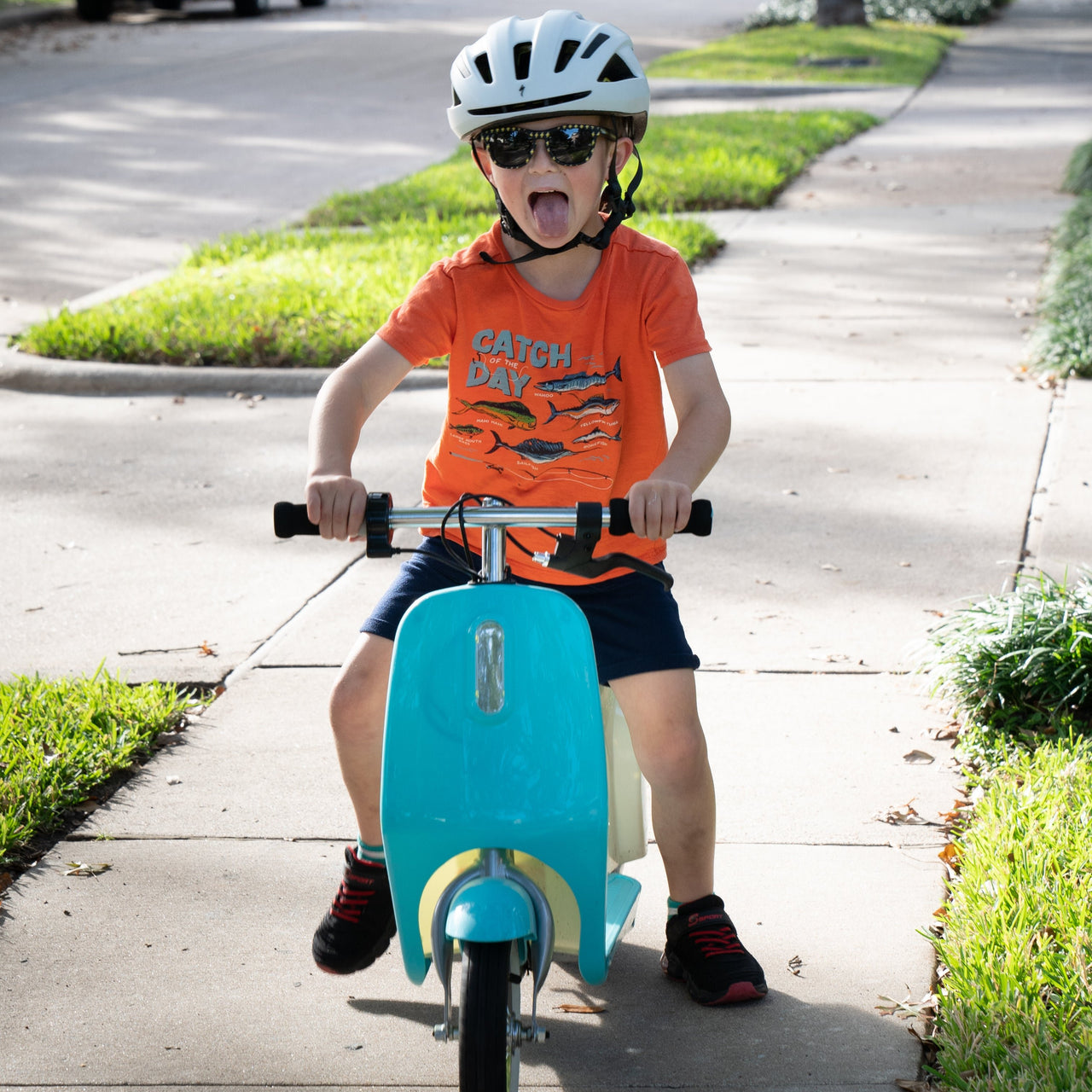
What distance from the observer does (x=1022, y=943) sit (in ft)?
9.14

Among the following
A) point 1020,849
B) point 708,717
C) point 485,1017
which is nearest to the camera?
point 485,1017

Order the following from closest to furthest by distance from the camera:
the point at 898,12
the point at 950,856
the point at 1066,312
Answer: the point at 950,856 → the point at 1066,312 → the point at 898,12

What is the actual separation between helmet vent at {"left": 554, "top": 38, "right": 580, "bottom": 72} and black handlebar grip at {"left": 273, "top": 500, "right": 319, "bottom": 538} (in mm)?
986

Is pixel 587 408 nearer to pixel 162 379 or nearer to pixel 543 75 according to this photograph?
pixel 543 75

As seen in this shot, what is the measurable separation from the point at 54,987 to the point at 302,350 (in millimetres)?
4782

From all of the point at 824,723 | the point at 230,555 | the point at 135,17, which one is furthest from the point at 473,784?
the point at 135,17

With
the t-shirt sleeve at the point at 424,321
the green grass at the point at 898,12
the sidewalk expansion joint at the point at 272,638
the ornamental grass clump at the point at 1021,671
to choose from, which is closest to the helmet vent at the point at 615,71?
the t-shirt sleeve at the point at 424,321

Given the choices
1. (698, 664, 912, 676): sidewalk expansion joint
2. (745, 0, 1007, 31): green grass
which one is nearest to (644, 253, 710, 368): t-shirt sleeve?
(698, 664, 912, 676): sidewalk expansion joint

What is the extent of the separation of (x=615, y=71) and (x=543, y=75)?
183 millimetres

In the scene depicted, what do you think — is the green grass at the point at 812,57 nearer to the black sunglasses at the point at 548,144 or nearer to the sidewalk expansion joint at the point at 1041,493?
the sidewalk expansion joint at the point at 1041,493

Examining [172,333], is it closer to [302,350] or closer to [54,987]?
[302,350]

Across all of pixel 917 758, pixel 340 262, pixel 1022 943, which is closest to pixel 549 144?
pixel 1022 943

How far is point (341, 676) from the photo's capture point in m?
2.79

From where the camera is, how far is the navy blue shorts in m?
2.76
